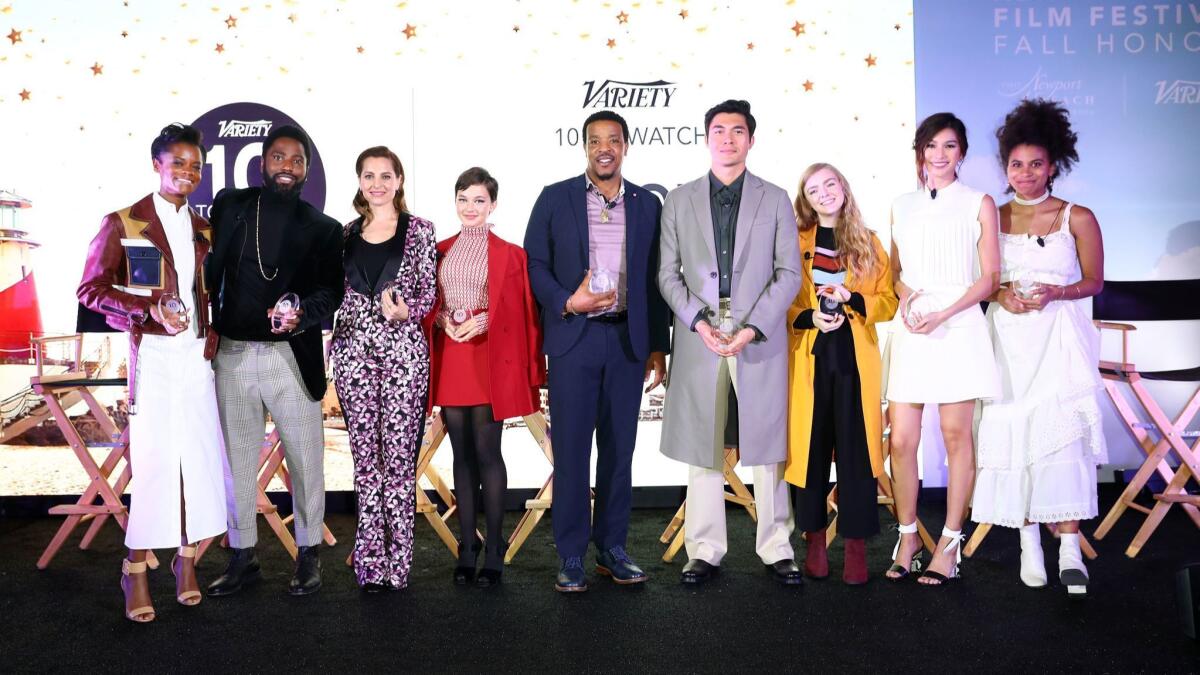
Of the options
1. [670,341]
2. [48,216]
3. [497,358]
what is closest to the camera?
[497,358]

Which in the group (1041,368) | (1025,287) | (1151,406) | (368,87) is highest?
(368,87)

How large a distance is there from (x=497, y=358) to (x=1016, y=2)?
370 cm

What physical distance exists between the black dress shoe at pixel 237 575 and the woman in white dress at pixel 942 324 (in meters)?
2.51

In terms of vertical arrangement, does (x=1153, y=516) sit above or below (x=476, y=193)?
below

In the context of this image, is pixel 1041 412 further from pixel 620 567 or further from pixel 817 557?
pixel 620 567

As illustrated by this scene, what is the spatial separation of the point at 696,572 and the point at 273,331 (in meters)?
1.85

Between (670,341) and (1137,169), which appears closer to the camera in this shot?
(670,341)

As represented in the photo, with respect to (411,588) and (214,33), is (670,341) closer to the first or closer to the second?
(411,588)

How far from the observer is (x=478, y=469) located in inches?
155

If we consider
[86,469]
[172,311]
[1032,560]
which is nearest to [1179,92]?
[1032,560]

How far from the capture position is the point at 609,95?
536cm

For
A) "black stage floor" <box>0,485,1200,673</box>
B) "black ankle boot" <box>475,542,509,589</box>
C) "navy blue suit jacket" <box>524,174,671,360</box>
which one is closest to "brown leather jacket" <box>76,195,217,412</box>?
"black stage floor" <box>0,485,1200,673</box>

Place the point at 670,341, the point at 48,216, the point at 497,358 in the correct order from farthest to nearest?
the point at 48,216 → the point at 670,341 → the point at 497,358

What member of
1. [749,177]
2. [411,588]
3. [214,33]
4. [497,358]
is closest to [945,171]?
[749,177]
